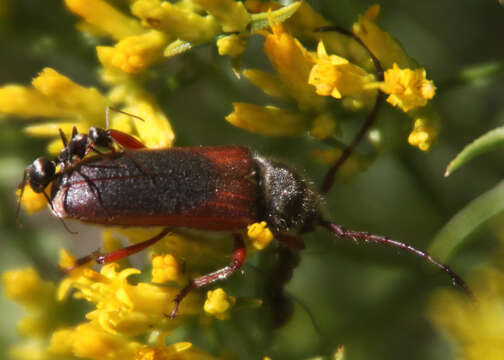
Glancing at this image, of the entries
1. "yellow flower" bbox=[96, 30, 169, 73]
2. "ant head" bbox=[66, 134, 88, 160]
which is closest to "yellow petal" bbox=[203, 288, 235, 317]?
"ant head" bbox=[66, 134, 88, 160]

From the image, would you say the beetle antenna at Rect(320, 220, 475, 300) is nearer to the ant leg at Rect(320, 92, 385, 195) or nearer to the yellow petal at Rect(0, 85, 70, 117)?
the ant leg at Rect(320, 92, 385, 195)

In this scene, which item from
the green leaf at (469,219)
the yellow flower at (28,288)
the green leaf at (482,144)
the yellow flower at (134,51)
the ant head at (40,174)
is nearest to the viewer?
the green leaf at (482,144)

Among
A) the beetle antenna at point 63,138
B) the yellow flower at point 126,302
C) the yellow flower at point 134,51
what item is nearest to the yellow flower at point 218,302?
the yellow flower at point 126,302

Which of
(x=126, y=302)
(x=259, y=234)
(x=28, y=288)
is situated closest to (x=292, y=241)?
(x=259, y=234)

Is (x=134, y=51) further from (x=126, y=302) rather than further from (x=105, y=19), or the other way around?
(x=126, y=302)

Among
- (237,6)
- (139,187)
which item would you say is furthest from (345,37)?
(139,187)

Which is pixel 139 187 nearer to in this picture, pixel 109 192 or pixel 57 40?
pixel 109 192

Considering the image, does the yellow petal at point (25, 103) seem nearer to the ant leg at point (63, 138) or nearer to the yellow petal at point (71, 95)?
the yellow petal at point (71, 95)
